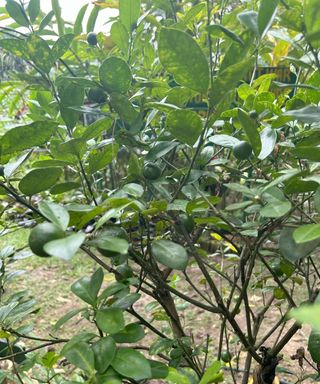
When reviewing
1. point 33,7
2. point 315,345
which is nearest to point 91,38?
point 33,7

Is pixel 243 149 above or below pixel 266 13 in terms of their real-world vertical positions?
below

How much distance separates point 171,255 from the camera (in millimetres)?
434

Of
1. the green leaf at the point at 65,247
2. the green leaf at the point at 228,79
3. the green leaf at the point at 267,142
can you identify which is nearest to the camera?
the green leaf at the point at 65,247

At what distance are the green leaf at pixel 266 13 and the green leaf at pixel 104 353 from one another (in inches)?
14.0

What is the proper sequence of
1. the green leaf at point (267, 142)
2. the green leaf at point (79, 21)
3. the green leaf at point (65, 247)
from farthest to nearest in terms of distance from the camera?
1. the green leaf at point (79, 21)
2. the green leaf at point (267, 142)
3. the green leaf at point (65, 247)

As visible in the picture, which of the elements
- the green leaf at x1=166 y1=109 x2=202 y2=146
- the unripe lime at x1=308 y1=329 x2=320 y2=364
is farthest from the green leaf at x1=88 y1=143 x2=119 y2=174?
the unripe lime at x1=308 y1=329 x2=320 y2=364

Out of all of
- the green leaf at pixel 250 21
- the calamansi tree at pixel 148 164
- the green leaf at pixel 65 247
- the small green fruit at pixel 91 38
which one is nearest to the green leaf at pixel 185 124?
the calamansi tree at pixel 148 164

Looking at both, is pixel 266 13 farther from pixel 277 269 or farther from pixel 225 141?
pixel 277 269

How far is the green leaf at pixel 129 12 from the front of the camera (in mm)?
583

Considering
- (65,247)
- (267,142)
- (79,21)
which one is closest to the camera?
(65,247)

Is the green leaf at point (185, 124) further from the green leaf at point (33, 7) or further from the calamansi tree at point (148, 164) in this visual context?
the green leaf at point (33, 7)

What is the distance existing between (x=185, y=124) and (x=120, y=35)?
8.6 inches

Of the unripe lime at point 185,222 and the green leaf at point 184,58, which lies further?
the unripe lime at point 185,222

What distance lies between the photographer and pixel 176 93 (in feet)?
1.90
